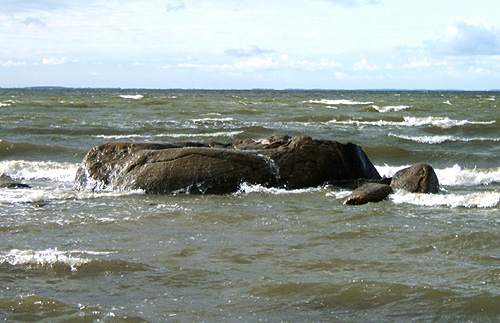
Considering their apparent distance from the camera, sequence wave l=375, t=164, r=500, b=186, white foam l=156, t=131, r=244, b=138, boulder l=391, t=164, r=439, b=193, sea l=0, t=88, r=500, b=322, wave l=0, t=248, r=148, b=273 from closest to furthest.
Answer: sea l=0, t=88, r=500, b=322 < wave l=0, t=248, r=148, b=273 < boulder l=391, t=164, r=439, b=193 < wave l=375, t=164, r=500, b=186 < white foam l=156, t=131, r=244, b=138

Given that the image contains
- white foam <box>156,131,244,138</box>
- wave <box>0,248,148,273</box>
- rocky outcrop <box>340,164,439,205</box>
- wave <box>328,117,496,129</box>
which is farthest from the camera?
wave <box>328,117,496,129</box>

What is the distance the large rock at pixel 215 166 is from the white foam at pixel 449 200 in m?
1.58

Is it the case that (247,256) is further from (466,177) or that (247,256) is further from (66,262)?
(466,177)

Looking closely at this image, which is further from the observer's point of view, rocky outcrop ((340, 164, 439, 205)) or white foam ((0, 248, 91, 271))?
rocky outcrop ((340, 164, 439, 205))

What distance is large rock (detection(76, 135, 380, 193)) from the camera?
10570 mm

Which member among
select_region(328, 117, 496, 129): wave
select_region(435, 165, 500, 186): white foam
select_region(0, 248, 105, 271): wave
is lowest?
select_region(0, 248, 105, 271): wave

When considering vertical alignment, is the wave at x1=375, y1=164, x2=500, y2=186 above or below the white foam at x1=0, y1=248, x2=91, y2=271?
above

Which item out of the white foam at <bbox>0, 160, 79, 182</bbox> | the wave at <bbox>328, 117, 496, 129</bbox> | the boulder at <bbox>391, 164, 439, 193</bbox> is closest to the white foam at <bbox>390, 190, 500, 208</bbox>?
the boulder at <bbox>391, 164, 439, 193</bbox>

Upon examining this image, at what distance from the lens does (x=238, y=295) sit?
5.41 metres

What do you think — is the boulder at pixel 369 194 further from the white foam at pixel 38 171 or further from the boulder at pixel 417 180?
the white foam at pixel 38 171

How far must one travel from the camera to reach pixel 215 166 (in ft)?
35.1

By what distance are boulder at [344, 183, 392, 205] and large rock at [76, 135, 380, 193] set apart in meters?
1.26

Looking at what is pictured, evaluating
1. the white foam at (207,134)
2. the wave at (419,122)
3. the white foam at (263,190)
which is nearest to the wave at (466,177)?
the white foam at (263,190)

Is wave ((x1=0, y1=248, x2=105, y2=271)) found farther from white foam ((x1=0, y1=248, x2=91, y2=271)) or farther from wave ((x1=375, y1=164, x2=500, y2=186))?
wave ((x1=375, y1=164, x2=500, y2=186))
